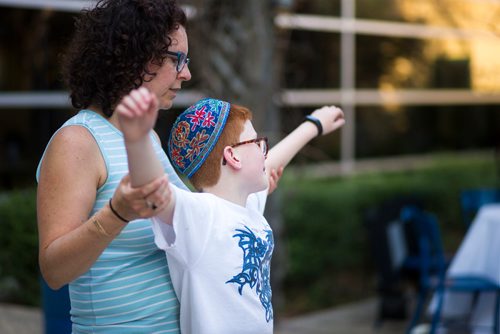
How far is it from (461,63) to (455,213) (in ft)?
11.1

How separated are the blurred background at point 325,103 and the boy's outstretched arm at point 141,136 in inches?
51.3

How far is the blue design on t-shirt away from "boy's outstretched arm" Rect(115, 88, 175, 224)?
297 millimetres

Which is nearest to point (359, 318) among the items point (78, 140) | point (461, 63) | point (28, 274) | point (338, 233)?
point (338, 233)

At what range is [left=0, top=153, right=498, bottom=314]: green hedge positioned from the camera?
20.4ft

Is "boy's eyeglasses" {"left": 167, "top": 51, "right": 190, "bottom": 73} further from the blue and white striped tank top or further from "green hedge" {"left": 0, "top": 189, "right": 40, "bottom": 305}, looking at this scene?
"green hedge" {"left": 0, "top": 189, "right": 40, "bottom": 305}

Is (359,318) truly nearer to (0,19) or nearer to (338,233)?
(338,233)

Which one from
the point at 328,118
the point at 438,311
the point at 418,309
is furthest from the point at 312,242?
the point at 328,118

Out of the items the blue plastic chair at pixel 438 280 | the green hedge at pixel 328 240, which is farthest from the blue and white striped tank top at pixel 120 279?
the green hedge at pixel 328 240

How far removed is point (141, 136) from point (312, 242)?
19.5 ft

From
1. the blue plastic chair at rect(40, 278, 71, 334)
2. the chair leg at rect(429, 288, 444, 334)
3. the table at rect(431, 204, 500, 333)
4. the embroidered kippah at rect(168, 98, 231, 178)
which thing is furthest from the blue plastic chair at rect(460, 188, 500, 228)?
the embroidered kippah at rect(168, 98, 231, 178)

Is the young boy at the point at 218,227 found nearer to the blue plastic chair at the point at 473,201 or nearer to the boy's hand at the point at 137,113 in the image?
the boy's hand at the point at 137,113

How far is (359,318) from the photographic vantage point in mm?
6695

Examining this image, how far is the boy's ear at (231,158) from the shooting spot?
2.00 m

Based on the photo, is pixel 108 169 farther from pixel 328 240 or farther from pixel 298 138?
pixel 328 240
